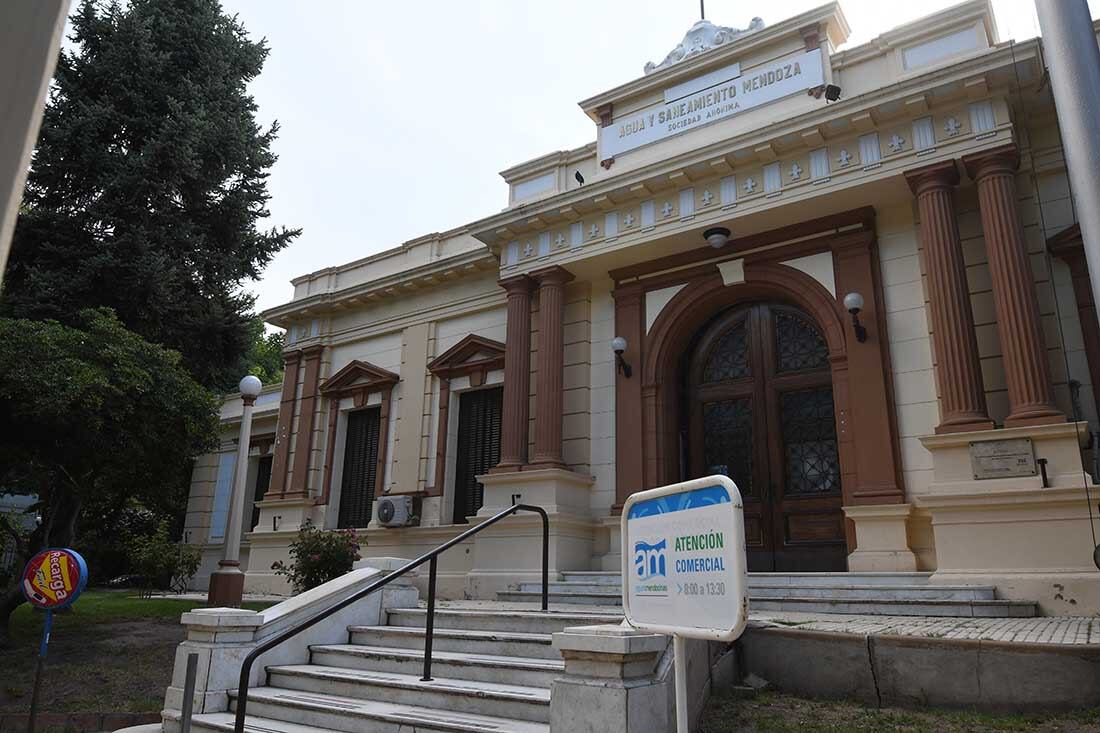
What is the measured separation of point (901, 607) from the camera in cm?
732

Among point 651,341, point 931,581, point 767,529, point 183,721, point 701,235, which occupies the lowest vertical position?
point 183,721

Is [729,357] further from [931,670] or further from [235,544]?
[235,544]

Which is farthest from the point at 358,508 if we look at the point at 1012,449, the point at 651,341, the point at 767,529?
the point at 1012,449

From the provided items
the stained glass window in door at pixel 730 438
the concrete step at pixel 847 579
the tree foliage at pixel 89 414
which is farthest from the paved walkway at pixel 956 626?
the tree foliage at pixel 89 414

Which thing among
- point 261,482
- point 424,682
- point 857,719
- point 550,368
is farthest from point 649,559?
point 261,482

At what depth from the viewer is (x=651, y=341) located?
11867mm

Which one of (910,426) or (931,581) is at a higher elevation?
(910,426)

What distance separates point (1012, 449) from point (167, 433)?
10232 mm

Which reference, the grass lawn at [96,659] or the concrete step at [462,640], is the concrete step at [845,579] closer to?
the concrete step at [462,640]

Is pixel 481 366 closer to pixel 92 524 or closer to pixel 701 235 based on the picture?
pixel 701 235

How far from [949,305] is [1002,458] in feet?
6.16

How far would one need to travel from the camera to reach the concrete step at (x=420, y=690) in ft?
17.2

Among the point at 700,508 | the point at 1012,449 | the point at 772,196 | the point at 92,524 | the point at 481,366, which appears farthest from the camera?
the point at 92,524

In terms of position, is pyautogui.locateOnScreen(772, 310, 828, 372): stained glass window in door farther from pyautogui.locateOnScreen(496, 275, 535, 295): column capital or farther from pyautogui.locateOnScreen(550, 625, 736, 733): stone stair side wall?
pyautogui.locateOnScreen(550, 625, 736, 733): stone stair side wall
